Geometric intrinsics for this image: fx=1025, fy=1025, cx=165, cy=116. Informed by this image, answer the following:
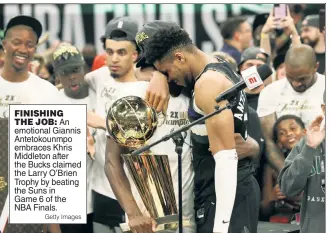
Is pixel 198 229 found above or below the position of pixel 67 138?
below

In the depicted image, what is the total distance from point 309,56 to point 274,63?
235 millimetres

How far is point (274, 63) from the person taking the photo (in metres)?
6.73

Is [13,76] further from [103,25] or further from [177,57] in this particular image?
[177,57]

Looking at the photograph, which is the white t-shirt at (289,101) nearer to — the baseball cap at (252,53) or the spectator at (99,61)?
the baseball cap at (252,53)

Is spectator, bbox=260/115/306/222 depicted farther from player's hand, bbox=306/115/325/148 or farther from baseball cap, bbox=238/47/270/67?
baseball cap, bbox=238/47/270/67

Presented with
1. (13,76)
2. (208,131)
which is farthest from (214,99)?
(13,76)

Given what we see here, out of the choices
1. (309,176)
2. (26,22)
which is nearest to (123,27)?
(26,22)

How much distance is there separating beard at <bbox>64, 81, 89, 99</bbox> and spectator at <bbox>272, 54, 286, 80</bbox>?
1.24m

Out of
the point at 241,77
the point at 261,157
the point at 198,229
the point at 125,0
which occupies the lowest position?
the point at 198,229

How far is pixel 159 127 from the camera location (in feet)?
21.6

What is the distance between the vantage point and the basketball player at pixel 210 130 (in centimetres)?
633

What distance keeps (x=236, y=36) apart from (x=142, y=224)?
1.37 meters

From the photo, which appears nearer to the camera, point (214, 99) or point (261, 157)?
point (214, 99)
